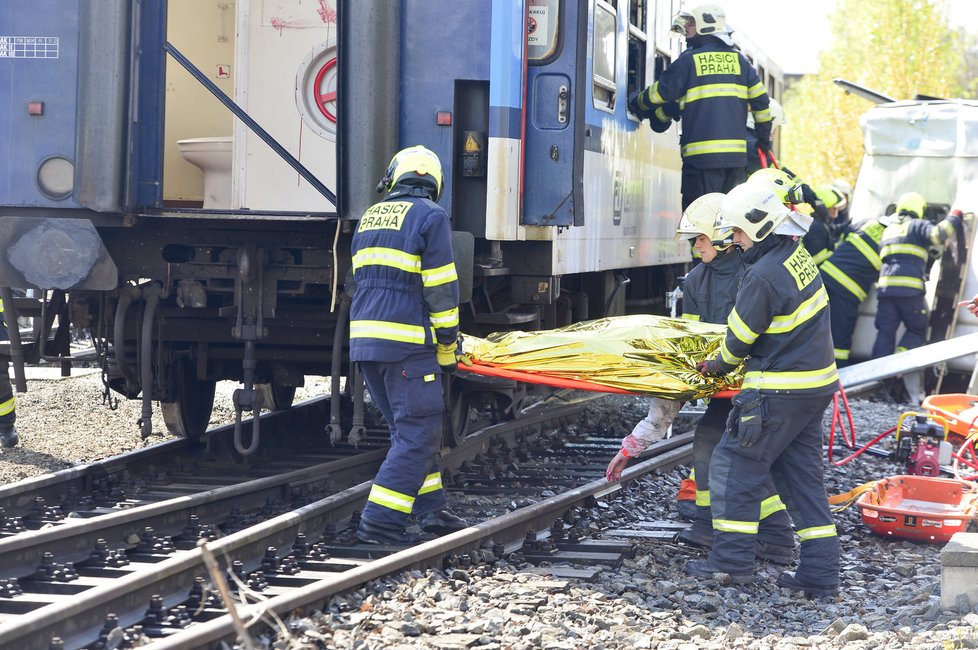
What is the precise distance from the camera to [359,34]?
668 cm

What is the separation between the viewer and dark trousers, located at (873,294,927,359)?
13242 mm

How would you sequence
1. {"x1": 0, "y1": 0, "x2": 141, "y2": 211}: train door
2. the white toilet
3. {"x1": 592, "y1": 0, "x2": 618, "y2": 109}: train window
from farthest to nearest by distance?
1. the white toilet
2. {"x1": 592, "y1": 0, "x2": 618, "y2": 109}: train window
3. {"x1": 0, "y1": 0, "x2": 141, "y2": 211}: train door

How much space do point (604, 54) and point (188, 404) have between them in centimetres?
346

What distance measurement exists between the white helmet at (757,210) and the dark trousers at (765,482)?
765 millimetres

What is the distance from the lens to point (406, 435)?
6.18m

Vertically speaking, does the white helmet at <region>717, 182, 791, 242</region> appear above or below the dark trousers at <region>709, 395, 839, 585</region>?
above

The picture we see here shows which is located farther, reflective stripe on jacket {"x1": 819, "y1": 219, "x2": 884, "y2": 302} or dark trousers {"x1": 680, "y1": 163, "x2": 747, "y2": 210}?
reflective stripe on jacket {"x1": 819, "y1": 219, "x2": 884, "y2": 302}

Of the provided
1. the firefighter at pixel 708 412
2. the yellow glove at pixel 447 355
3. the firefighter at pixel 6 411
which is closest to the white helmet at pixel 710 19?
the firefighter at pixel 708 412

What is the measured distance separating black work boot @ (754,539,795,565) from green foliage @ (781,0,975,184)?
21096 millimetres

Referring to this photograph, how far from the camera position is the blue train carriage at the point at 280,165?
6.80 metres

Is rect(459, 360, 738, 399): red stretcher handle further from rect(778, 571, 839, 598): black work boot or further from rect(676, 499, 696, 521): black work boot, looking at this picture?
rect(778, 571, 839, 598): black work boot

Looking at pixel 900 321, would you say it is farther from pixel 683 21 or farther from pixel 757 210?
pixel 757 210

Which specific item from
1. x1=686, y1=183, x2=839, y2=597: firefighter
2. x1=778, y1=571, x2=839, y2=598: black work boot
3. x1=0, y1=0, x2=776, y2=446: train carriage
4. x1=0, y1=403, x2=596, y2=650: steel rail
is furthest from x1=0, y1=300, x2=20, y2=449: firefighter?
x1=778, y1=571, x2=839, y2=598: black work boot

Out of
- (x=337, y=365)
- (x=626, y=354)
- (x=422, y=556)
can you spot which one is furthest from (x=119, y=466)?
(x=626, y=354)
